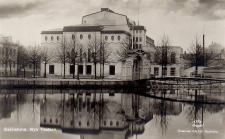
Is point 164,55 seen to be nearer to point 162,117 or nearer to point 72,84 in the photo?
point 72,84

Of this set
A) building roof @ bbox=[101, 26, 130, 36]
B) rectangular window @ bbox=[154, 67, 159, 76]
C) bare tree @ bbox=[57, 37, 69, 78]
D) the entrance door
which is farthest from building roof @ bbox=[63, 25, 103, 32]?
rectangular window @ bbox=[154, 67, 159, 76]

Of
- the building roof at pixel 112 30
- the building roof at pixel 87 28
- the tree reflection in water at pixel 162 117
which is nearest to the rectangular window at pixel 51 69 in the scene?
the building roof at pixel 87 28

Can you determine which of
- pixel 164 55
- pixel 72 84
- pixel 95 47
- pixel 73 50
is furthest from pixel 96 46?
pixel 164 55

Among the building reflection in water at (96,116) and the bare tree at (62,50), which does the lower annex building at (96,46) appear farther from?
the building reflection in water at (96,116)

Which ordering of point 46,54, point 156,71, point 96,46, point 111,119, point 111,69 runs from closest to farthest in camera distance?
1. point 111,119
2. point 46,54
3. point 96,46
4. point 111,69
5. point 156,71

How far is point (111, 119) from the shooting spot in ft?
33.0

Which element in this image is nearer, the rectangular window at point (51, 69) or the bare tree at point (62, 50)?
the bare tree at point (62, 50)

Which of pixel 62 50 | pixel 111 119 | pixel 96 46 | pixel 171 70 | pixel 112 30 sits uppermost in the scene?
pixel 112 30

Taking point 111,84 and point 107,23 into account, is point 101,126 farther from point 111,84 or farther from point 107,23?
point 107,23

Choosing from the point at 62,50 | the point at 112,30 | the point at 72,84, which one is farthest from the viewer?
the point at 112,30

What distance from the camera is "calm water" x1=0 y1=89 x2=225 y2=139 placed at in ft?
29.5

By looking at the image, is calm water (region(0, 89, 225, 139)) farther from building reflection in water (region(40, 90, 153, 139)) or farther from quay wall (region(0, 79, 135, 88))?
quay wall (region(0, 79, 135, 88))

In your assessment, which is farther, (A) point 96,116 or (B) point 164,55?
(B) point 164,55

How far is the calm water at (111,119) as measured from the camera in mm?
8977
